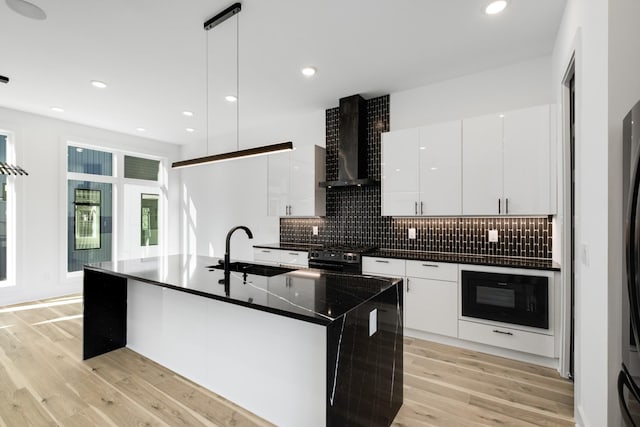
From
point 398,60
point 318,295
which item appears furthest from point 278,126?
point 318,295

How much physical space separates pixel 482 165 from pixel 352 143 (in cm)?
159

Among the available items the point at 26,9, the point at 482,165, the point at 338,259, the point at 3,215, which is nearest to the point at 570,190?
the point at 482,165

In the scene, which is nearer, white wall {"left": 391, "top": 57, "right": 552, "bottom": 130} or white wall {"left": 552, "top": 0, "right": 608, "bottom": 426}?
white wall {"left": 552, "top": 0, "right": 608, "bottom": 426}

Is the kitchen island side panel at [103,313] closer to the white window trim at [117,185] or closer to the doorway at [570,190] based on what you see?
the white window trim at [117,185]

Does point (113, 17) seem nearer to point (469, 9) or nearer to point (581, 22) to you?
point (469, 9)

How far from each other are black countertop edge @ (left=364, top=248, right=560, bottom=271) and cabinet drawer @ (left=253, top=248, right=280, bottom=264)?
4.78 feet

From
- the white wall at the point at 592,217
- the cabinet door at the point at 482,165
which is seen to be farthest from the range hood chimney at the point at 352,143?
the white wall at the point at 592,217

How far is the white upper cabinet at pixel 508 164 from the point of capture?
280cm

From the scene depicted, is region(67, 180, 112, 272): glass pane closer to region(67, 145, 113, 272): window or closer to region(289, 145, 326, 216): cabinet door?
region(67, 145, 113, 272): window

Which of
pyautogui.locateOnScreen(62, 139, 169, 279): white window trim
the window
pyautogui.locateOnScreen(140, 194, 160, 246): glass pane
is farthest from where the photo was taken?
pyautogui.locateOnScreen(140, 194, 160, 246): glass pane

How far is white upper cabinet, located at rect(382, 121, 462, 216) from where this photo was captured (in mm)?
3250

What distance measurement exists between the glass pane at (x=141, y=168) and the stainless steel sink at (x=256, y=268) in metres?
4.59

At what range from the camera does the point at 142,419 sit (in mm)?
1990

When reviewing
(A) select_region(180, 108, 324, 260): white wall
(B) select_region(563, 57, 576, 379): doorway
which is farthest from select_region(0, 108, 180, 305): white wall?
(B) select_region(563, 57, 576, 379): doorway
